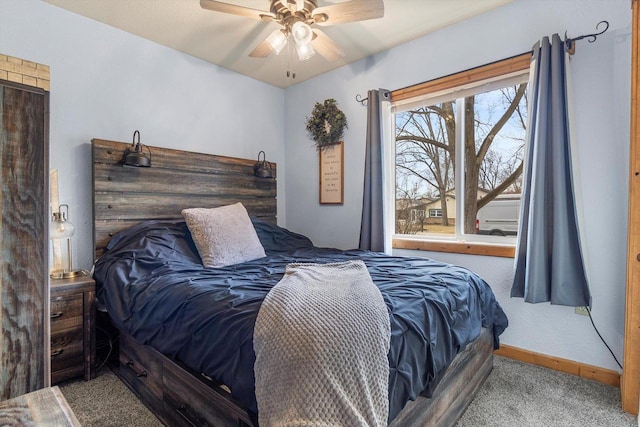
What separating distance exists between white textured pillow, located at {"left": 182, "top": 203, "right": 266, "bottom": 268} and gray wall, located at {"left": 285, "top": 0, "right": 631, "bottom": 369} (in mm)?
1368

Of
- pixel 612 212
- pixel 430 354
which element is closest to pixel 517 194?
pixel 612 212

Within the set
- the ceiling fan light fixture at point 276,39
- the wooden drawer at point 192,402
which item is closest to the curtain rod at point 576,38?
the ceiling fan light fixture at point 276,39

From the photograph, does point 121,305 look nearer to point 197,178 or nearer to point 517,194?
point 197,178

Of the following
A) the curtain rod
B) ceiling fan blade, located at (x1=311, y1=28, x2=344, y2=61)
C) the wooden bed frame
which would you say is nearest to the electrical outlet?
the wooden bed frame

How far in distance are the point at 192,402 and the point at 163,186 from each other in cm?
186

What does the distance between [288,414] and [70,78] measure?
8.87ft

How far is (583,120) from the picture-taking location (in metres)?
2.02

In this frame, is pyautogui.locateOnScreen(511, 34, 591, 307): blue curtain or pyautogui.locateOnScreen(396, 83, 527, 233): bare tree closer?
pyautogui.locateOnScreen(511, 34, 591, 307): blue curtain

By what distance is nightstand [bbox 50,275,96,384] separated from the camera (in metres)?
1.86

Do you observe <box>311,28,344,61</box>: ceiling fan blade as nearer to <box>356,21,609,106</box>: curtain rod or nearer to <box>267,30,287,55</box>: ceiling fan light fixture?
<box>267,30,287,55</box>: ceiling fan light fixture

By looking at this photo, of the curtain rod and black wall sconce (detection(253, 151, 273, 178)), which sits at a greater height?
the curtain rod

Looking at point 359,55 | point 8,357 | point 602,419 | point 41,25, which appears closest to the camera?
point 8,357

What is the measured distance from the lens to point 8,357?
3.43 ft

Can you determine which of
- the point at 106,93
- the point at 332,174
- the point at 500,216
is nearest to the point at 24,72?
the point at 106,93
